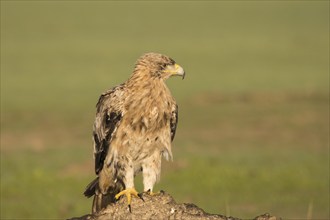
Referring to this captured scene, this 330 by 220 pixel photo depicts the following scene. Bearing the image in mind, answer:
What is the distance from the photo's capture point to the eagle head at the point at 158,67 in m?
8.99

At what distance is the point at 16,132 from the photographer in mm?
19047

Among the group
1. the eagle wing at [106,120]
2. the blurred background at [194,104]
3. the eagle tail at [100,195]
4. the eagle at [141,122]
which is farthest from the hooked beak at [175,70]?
the blurred background at [194,104]

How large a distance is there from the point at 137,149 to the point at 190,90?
15.9m

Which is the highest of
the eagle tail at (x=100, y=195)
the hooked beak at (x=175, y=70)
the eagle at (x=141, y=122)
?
the hooked beak at (x=175, y=70)

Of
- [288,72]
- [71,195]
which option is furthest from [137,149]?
[288,72]

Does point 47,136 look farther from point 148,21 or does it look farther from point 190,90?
point 148,21

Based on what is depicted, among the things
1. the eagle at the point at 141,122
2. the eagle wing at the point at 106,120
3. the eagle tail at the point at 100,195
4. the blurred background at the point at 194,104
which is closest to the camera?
the eagle at the point at 141,122

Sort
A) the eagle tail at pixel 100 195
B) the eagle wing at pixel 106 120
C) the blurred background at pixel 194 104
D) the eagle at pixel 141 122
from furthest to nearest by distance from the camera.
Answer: the blurred background at pixel 194 104
the eagle tail at pixel 100 195
the eagle wing at pixel 106 120
the eagle at pixel 141 122

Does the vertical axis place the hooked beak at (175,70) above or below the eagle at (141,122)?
above

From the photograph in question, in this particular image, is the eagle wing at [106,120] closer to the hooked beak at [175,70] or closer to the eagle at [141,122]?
the eagle at [141,122]

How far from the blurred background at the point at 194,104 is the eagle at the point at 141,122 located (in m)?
2.09

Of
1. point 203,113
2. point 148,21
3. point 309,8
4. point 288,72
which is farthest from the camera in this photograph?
point 309,8

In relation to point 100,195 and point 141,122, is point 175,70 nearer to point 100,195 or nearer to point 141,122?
point 141,122

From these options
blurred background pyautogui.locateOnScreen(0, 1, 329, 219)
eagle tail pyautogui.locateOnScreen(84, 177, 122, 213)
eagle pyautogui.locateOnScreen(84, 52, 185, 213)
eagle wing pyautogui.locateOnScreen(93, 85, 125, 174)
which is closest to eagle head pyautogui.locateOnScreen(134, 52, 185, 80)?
eagle pyautogui.locateOnScreen(84, 52, 185, 213)
